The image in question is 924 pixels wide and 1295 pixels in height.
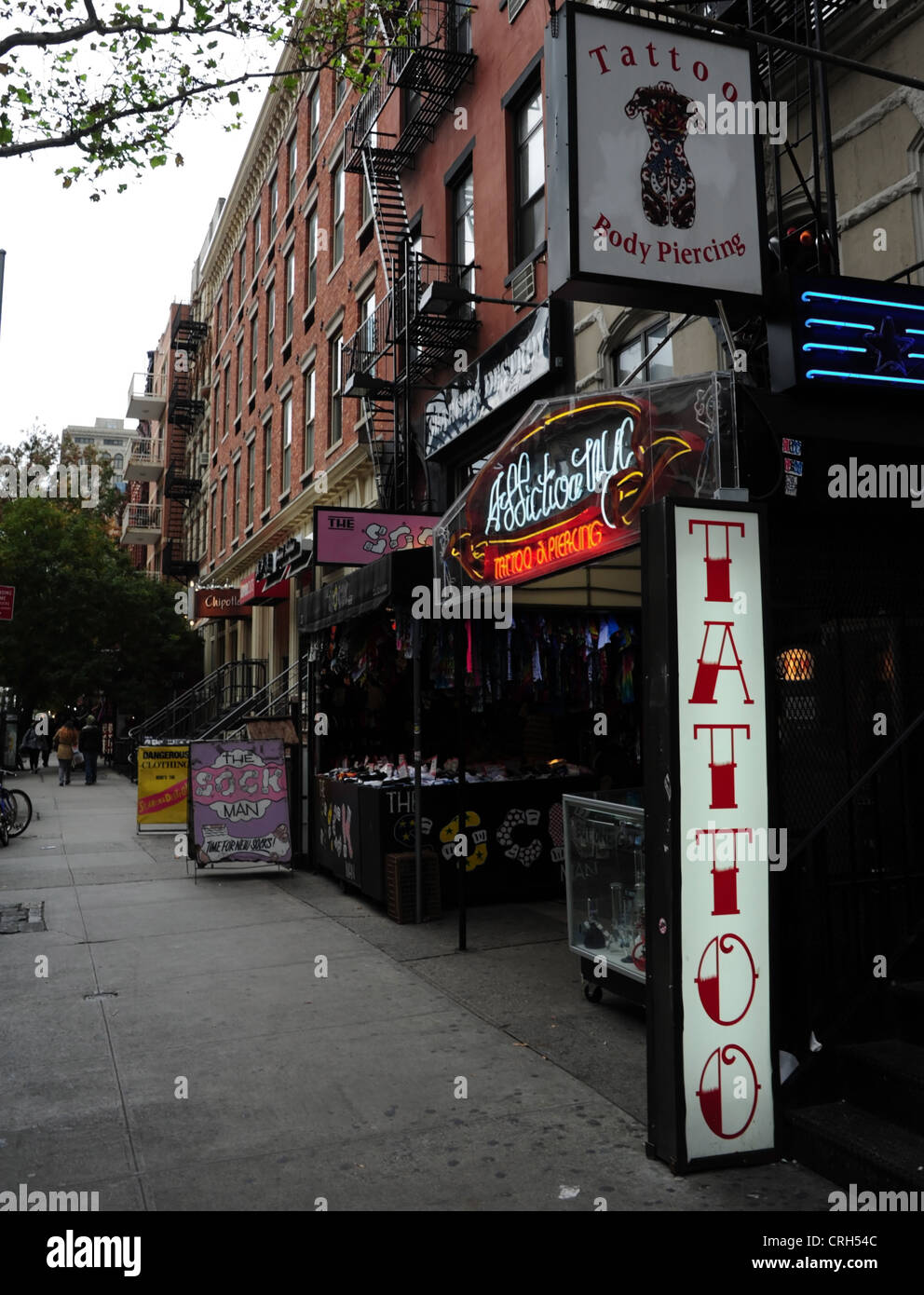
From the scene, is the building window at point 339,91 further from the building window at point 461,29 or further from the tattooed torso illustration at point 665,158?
the tattooed torso illustration at point 665,158

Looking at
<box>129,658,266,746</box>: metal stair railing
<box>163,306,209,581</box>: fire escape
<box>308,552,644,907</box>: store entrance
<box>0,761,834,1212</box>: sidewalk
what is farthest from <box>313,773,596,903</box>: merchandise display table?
<box>163,306,209,581</box>: fire escape

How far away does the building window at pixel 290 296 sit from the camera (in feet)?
83.0

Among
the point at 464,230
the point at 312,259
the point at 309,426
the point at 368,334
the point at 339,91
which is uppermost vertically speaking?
the point at 339,91

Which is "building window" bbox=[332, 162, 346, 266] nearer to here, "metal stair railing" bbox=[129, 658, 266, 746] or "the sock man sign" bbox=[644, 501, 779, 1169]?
"metal stair railing" bbox=[129, 658, 266, 746]

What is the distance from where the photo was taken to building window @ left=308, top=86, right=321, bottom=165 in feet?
78.2

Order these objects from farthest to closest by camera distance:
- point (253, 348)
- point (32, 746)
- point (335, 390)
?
point (32, 746), point (253, 348), point (335, 390)

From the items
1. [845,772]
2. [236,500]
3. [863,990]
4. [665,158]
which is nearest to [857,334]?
[665,158]

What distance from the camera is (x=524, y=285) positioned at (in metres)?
13.2

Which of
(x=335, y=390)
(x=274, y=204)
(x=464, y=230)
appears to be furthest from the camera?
(x=274, y=204)

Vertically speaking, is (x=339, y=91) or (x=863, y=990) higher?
(x=339, y=91)

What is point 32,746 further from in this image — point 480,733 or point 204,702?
point 480,733

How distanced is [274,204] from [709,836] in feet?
91.5

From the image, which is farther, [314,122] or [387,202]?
[314,122]
